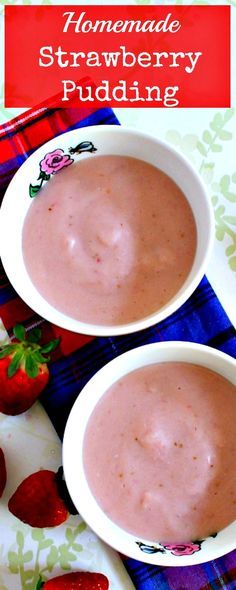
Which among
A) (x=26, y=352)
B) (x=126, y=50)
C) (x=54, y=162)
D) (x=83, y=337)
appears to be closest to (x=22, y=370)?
(x=26, y=352)

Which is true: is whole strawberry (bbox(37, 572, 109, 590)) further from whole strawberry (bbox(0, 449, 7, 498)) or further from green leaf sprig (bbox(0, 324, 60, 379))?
green leaf sprig (bbox(0, 324, 60, 379))

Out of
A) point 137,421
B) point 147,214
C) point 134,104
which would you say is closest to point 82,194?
point 147,214

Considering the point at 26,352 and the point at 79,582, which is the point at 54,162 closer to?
the point at 26,352

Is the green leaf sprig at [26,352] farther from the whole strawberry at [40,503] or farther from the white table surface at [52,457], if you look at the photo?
the whole strawberry at [40,503]

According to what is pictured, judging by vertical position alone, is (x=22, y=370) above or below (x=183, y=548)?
above

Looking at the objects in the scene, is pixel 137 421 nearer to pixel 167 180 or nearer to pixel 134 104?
pixel 167 180
